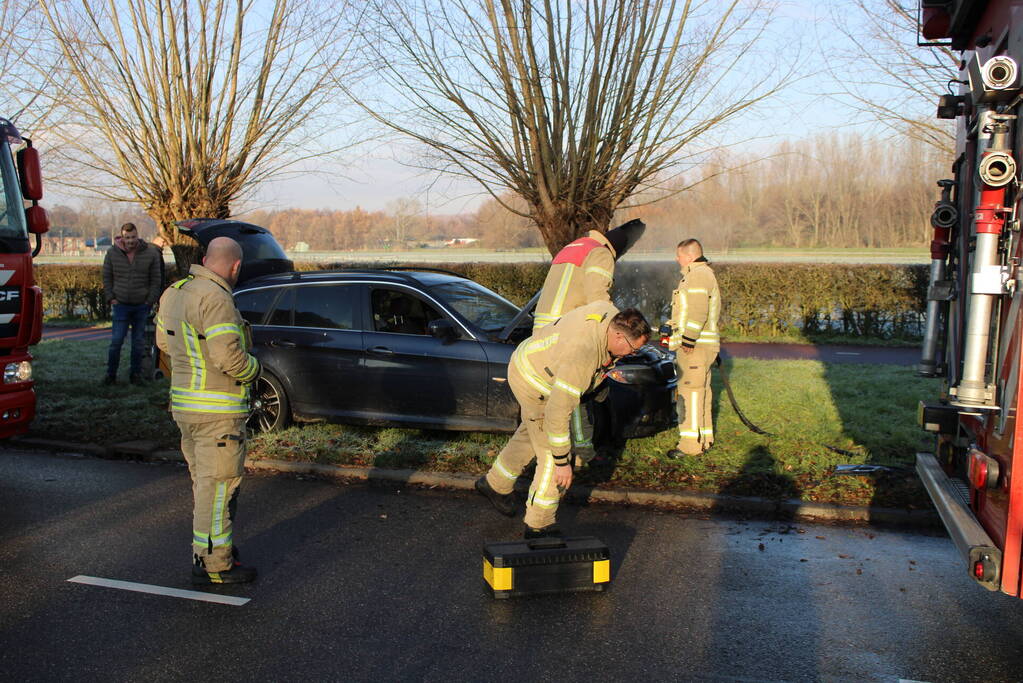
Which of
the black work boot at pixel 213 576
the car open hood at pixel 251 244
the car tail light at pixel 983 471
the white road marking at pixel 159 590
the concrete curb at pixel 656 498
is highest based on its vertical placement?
the car open hood at pixel 251 244

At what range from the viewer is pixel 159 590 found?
490cm

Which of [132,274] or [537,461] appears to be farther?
[132,274]

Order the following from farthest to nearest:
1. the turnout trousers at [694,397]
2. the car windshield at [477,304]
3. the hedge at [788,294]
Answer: the hedge at [788,294] < the car windshield at [477,304] < the turnout trousers at [694,397]

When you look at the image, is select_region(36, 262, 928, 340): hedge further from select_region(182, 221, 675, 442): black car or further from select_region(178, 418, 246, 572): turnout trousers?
select_region(178, 418, 246, 572): turnout trousers

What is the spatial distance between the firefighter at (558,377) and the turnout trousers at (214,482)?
5.52 feet

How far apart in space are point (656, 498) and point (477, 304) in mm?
2654

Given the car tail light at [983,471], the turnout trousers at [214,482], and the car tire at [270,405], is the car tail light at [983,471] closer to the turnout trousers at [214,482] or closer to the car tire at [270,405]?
the turnout trousers at [214,482]

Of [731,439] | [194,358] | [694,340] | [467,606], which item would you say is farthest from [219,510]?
[731,439]

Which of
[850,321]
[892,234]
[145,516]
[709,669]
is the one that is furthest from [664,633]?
[892,234]

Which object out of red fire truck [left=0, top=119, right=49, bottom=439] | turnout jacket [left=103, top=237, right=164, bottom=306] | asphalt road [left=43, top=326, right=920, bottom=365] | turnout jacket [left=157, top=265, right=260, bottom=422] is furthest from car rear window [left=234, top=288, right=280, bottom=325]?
asphalt road [left=43, top=326, right=920, bottom=365]

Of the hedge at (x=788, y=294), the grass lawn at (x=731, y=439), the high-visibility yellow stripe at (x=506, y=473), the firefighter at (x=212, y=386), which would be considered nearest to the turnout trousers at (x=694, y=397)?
the grass lawn at (x=731, y=439)

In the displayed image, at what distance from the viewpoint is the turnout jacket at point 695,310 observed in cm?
737

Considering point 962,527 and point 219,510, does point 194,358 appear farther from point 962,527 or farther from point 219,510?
point 962,527

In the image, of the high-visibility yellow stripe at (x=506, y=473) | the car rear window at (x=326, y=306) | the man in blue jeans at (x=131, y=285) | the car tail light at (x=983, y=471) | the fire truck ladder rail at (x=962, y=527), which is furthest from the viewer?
the man in blue jeans at (x=131, y=285)
